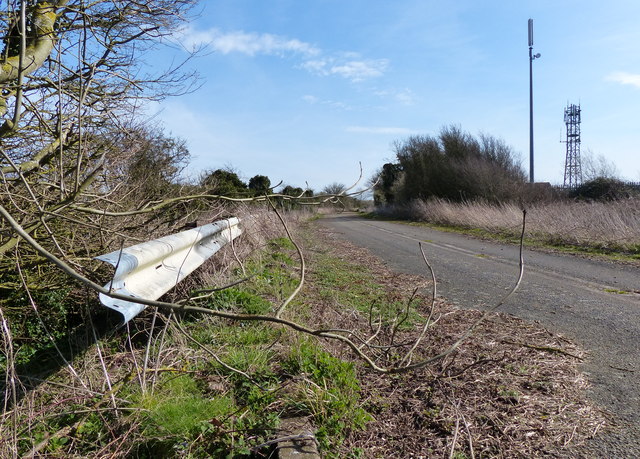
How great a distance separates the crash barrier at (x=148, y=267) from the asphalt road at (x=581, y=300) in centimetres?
241

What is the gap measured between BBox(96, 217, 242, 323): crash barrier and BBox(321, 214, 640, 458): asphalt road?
2407mm

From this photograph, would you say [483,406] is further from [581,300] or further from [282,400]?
[581,300]

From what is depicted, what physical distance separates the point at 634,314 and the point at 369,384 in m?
3.74

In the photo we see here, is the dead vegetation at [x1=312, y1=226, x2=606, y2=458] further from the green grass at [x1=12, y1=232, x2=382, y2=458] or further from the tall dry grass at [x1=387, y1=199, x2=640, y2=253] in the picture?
the tall dry grass at [x1=387, y1=199, x2=640, y2=253]

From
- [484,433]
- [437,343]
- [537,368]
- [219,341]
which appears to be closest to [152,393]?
[219,341]

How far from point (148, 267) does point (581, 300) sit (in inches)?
209

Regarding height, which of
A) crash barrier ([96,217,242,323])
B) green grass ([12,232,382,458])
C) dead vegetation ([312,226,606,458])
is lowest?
dead vegetation ([312,226,606,458])

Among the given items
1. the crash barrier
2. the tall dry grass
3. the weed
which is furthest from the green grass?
the tall dry grass

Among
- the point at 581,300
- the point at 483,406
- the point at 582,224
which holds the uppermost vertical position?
the point at 582,224

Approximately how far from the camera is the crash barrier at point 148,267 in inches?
97.0

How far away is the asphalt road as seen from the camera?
116 inches

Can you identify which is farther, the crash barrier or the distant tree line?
the distant tree line

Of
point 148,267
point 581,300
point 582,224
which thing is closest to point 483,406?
point 148,267

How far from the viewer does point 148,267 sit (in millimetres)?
3168
